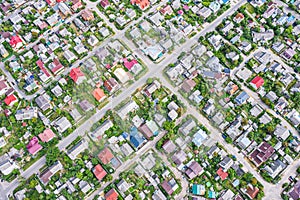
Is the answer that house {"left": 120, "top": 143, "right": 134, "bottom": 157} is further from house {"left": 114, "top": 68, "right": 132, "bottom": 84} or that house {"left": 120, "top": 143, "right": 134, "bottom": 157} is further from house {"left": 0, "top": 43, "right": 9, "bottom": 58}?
house {"left": 0, "top": 43, "right": 9, "bottom": 58}

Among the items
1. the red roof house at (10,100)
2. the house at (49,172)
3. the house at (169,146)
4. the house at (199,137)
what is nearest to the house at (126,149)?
the house at (169,146)

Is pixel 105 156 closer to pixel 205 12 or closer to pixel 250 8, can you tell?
pixel 205 12

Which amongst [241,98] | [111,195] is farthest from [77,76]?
[241,98]

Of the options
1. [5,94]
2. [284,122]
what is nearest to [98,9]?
[5,94]

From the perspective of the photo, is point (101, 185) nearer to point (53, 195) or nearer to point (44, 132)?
point (53, 195)

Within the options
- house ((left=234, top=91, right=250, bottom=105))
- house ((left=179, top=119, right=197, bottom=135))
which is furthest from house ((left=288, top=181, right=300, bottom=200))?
house ((left=179, top=119, right=197, bottom=135))

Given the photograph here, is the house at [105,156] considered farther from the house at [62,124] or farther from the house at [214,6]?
the house at [214,6]

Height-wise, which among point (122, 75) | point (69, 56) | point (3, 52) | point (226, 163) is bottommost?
point (226, 163)
